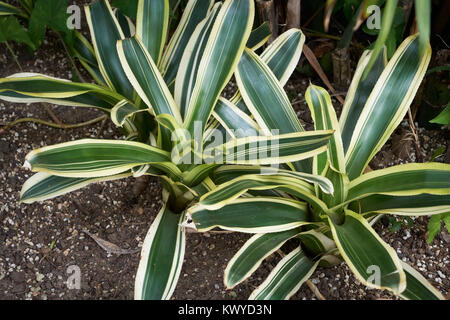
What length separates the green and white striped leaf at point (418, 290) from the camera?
3.31 ft

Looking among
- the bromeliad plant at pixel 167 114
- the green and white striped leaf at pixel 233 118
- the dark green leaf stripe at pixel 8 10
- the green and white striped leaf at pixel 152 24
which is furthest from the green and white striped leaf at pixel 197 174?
the dark green leaf stripe at pixel 8 10

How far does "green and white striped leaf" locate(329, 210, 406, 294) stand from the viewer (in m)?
0.94

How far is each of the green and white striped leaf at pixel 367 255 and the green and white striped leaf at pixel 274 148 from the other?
0.16 metres

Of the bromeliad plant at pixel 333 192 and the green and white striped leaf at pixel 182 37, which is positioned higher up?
the green and white striped leaf at pixel 182 37

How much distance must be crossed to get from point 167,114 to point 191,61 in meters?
0.23

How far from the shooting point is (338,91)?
5.08 feet

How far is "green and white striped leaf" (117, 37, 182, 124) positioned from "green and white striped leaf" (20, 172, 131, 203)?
0.23 metres

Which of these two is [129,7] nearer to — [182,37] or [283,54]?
[182,37]

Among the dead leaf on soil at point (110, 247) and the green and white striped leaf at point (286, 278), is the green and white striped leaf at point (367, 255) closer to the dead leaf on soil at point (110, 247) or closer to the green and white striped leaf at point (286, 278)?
the green and white striped leaf at point (286, 278)

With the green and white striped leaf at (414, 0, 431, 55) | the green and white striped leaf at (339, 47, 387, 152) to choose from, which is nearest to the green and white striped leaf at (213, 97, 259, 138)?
the green and white striped leaf at (339, 47, 387, 152)

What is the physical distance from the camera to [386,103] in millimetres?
1129

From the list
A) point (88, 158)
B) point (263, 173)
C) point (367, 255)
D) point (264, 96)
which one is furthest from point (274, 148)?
point (88, 158)

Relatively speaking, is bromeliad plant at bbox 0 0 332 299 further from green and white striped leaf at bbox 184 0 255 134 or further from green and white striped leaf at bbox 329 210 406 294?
green and white striped leaf at bbox 329 210 406 294
